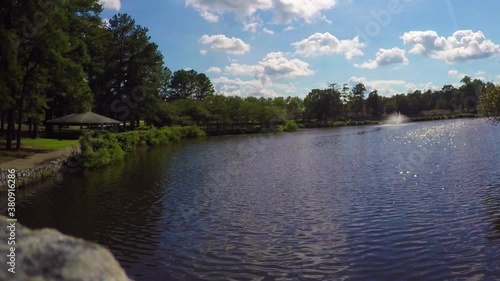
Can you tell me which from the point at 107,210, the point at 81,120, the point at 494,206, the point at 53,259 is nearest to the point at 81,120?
the point at 81,120

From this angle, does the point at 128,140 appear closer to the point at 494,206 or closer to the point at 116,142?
the point at 116,142

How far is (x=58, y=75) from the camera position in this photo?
3484 cm

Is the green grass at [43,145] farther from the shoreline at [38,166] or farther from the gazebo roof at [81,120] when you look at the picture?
the gazebo roof at [81,120]

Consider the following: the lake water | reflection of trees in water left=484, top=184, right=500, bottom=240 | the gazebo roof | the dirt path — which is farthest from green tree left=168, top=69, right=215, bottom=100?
reflection of trees in water left=484, top=184, right=500, bottom=240

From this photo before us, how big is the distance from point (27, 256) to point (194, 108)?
85183 mm

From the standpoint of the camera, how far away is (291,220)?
49.0ft

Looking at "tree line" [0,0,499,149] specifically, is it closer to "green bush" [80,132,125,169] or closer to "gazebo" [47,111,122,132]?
"gazebo" [47,111,122,132]

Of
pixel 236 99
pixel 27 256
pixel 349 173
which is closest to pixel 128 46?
pixel 236 99

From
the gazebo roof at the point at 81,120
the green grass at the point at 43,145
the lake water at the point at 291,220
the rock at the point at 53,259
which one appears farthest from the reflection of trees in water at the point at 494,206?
the gazebo roof at the point at 81,120

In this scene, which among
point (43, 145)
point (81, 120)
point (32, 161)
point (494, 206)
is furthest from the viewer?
point (81, 120)

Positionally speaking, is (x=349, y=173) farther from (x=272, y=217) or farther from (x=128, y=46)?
(x=128, y=46)

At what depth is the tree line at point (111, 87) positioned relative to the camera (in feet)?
101

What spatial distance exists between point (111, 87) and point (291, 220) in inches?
2675

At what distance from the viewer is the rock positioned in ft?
9.13
